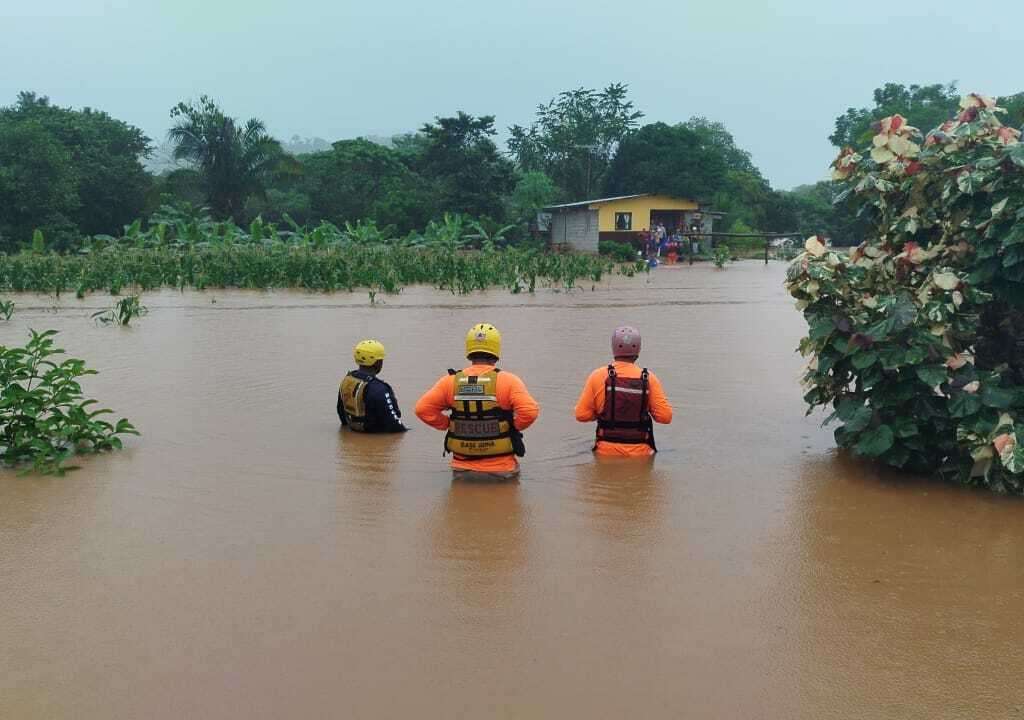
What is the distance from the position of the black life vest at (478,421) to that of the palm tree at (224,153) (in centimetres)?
4120

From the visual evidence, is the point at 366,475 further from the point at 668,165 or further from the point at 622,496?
the point at 668,165

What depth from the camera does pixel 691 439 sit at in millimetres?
8367

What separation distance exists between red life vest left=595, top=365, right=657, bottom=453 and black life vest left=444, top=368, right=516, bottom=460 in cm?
86

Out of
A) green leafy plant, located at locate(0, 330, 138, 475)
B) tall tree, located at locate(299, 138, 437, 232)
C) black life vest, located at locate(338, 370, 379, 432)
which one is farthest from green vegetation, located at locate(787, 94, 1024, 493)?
tall tree, located at locate(299, 138, 437, 232)

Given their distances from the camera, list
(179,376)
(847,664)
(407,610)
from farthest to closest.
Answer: (179,376) → (407,610) → (847,664)

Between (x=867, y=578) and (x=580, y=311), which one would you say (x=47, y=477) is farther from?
(x=580, y=311)

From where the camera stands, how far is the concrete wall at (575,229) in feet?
158

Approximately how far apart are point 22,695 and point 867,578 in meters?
3.88

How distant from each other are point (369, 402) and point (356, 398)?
0.12 meters

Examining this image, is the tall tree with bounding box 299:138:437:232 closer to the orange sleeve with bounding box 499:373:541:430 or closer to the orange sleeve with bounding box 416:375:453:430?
the orange sleeve with bounding box 416:375:453:430

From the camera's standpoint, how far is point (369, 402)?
8.38m

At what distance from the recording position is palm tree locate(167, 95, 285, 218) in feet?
148

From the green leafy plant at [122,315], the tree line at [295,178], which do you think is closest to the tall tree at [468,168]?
the tree line at [295,178]

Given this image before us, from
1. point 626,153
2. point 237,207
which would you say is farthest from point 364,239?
point 626,153
